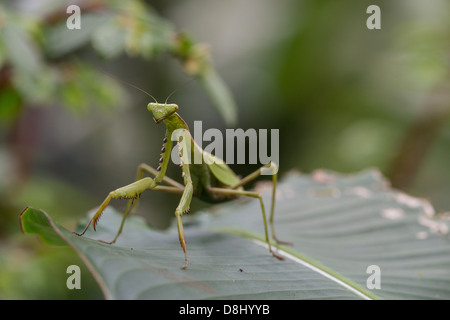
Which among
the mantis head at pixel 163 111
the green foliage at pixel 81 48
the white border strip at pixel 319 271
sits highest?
the green foliage at pixel 81 48

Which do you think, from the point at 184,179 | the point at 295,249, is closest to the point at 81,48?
the point at 184,179

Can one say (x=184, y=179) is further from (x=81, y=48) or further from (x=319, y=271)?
(x=81, y=48)

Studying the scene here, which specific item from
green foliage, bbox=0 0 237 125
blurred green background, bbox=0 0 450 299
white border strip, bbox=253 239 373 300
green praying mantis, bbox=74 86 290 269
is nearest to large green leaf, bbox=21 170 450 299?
white border strip, bbox=253 239 373 300

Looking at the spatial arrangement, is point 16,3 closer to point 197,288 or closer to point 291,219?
point 291,219

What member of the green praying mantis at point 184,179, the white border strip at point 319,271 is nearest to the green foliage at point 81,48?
the green praying mantis at point 184,179

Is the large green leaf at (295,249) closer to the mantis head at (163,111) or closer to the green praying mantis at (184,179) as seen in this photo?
the green praying mantis at (184,179)

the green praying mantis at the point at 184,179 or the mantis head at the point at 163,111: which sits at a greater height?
the mantis head at the point at 163,111
